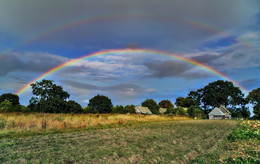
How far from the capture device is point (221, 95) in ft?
316

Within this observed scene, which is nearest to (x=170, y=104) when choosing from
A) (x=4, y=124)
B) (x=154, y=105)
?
(x=154, y=105)

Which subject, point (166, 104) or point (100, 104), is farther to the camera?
point (166, 104)

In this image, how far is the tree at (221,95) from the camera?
96.3 metres

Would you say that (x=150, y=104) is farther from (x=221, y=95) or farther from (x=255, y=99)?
(x=255, y=99)

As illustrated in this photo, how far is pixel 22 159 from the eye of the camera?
5.93m

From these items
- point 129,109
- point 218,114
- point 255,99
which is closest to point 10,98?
point 129,109

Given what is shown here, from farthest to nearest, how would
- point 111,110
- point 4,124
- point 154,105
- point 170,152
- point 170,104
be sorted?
point 170,104, point 154,105, point 111,110, point 4,124, point 170,152

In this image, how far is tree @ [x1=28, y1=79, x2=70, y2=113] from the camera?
52.2m

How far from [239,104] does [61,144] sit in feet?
361

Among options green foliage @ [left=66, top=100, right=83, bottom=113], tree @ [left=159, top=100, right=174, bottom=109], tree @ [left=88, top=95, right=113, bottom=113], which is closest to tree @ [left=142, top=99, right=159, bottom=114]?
tree @ [left=159, top=100, right=174, bottom=109]

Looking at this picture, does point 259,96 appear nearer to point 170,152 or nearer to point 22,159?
point 170,152

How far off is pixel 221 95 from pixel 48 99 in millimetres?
88189

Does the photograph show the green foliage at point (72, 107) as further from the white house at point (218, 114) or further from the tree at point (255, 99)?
the tree at point (255, 99)

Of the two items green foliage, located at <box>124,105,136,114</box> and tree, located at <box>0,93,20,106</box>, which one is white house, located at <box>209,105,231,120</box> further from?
tree, located at <box>0,93,20,106</box>
